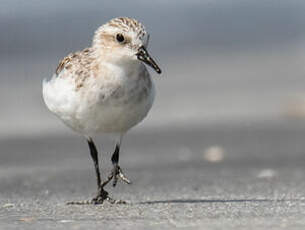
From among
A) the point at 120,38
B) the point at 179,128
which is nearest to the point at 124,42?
the point at 120,38

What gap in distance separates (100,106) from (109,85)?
143 millimetres

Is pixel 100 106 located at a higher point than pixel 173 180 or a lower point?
lower

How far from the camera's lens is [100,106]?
20.3ft

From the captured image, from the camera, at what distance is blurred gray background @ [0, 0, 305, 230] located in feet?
19.5

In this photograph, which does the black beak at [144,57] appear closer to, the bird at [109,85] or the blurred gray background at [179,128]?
the bird at [109,85]

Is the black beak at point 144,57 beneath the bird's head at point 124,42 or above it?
beneath

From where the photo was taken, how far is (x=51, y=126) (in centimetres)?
1158

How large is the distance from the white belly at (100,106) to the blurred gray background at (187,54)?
186 inches

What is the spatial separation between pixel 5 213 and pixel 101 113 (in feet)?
2.73

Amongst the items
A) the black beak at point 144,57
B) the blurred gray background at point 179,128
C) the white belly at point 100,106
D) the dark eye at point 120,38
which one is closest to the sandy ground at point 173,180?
the blurred gray background at point 179,128

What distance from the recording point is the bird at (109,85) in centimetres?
619

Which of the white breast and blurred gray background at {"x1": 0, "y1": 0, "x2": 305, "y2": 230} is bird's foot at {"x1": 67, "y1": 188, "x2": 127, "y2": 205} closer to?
blurred gray background at {"x1": 0, "y1": 0, "x2": 305, "y2": 230}

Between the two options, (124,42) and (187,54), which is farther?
(187,54)

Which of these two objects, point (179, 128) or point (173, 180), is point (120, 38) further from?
point (179, 128)
